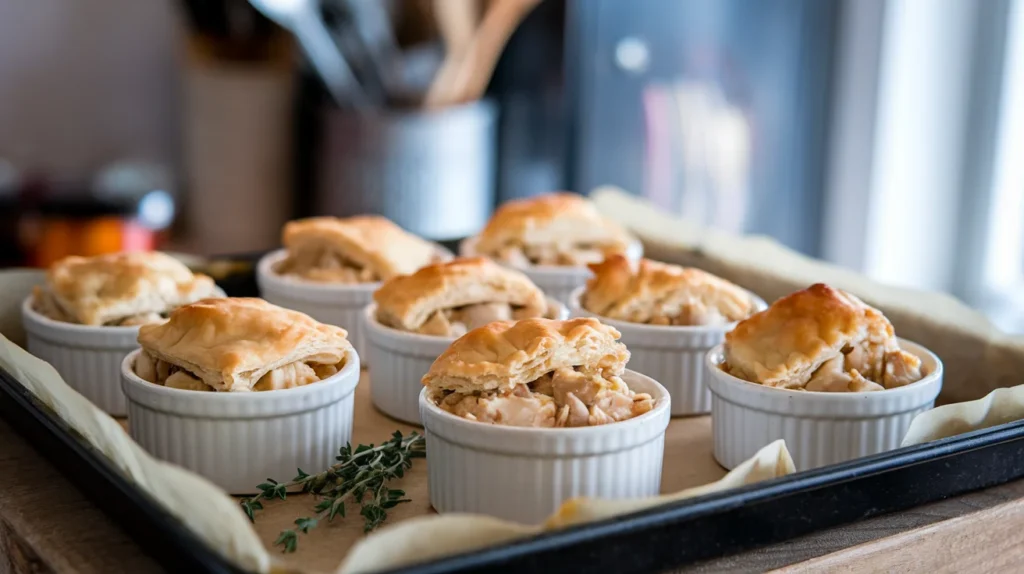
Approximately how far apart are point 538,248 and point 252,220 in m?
2.41

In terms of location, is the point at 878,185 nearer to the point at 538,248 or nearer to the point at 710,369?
the point at 538,248

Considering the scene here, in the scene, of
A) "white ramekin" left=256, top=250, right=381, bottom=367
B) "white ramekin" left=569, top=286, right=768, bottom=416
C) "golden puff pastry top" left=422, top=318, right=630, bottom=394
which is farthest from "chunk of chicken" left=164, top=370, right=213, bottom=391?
"white ramekin" left=569, top=286, right=768, bottom=416

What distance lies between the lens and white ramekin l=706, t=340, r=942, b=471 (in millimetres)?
1859

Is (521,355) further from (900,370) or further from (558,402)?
(900,370)

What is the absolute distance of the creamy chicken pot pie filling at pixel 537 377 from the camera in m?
1.69

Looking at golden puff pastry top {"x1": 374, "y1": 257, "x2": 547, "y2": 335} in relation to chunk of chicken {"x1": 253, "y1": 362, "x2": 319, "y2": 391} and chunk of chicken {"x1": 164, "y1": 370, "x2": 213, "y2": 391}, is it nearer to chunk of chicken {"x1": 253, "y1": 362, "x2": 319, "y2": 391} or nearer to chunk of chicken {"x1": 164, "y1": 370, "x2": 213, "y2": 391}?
chunk of chicken {"x1": 253, "y1": 362, "x2": 319, "y2": 391}

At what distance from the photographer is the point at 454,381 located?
1727 millimetres

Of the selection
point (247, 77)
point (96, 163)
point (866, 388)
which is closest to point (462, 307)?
point (866, 388)

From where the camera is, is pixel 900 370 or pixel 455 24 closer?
pixel 900 370

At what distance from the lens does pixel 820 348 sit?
188cm

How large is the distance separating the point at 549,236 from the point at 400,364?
27.9 inches

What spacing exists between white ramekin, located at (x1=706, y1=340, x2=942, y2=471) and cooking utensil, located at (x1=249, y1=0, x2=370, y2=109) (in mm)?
2687

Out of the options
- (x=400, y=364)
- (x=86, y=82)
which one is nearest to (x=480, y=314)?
(x=400, y=364)

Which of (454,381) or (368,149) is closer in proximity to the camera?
(454,381)
